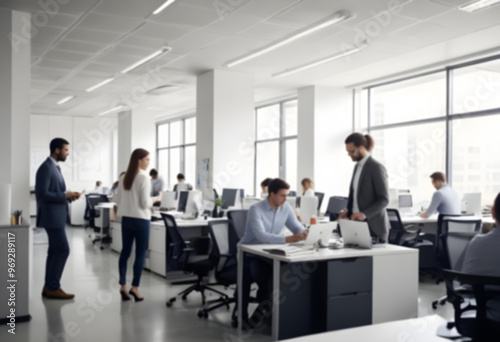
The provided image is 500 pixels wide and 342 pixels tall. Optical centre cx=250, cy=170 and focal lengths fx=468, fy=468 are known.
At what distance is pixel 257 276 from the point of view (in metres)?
4.04

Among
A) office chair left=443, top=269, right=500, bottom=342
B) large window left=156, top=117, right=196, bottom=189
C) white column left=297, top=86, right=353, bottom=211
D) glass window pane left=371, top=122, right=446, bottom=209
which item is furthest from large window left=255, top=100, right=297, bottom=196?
office chair left=443, top=269, right=500, bottom=342

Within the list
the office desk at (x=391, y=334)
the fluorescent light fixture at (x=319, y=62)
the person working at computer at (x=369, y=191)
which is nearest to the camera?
the office desk at (x=391, y=334)

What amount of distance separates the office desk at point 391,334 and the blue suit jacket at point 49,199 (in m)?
3.90

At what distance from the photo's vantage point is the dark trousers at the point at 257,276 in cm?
404

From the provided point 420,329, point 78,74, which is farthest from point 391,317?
point 78,74

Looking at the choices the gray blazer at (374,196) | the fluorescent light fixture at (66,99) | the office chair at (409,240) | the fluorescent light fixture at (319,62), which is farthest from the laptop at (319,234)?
the fluorescent light fixture at (66,99)

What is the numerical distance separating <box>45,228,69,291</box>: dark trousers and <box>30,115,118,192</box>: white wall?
11.0m

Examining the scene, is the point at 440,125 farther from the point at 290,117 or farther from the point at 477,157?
the point at 290,117

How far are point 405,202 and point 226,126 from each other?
3.65 meters

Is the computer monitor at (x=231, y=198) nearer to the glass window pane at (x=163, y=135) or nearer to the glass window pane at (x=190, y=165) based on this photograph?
the glass window pane at (x=190, y=165)

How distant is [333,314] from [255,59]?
5.55 meters

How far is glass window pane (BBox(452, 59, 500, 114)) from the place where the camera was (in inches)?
309

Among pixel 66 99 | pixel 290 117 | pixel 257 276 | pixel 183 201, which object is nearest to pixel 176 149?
pixel 66 99

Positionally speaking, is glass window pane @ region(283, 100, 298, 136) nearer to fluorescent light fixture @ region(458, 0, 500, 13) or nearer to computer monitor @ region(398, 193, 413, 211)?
computer monitor @ region(398, 193, 413, 211)
